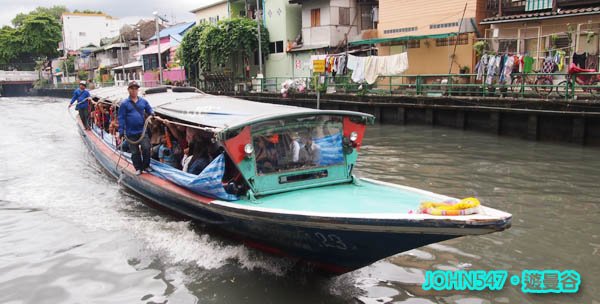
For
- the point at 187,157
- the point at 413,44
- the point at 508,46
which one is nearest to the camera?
the point at 187,157

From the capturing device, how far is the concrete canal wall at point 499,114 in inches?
530

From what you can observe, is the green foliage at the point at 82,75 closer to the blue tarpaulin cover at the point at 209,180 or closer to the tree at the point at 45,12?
the tree at the point at 45,12

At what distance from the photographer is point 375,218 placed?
4445 mm

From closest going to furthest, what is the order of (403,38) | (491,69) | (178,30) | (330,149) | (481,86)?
(330,149) → (481,86) → (491,69) → (403,38) → (178,30)

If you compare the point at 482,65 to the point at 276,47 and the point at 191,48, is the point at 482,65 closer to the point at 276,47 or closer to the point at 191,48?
the point at 276,47

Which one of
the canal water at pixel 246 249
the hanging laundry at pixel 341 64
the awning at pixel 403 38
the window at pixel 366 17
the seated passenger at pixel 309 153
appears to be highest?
the window at pixel 366 17

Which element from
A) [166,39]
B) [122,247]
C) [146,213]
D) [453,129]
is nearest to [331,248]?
[122,247]

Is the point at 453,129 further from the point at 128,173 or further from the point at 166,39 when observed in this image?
the point at 166,39

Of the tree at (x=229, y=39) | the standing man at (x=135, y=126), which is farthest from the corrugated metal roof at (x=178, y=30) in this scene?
the standing man at (x=135, y=126)

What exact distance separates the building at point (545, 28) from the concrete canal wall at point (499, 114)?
2.42 metres

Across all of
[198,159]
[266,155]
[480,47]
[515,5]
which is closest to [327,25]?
[515,5]

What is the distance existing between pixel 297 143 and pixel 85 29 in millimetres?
77112

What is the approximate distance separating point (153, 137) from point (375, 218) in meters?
5.62

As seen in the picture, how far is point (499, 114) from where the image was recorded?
15.7 meters
